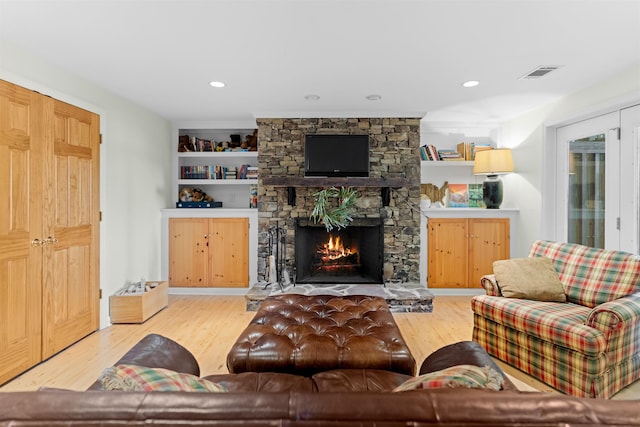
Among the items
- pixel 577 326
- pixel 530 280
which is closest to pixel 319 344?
pixel 577 326

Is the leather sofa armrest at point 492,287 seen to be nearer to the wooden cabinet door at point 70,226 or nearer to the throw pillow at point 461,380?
the throw pillow at point 461,380

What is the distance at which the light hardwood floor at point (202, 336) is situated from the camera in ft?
8.27

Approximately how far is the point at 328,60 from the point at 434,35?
813 millimetres

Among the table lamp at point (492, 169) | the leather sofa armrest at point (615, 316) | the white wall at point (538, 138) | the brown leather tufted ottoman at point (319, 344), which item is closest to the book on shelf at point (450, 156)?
the table lamp at point (492, 169)

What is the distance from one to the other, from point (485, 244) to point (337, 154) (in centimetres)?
222

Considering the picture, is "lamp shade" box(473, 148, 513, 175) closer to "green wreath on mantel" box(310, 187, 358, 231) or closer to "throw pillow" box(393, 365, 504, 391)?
"green wreath on mantel" box(310, 187, 358, 231)

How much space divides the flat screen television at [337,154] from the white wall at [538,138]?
6.42ft

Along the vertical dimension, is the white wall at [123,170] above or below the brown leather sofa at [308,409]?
above

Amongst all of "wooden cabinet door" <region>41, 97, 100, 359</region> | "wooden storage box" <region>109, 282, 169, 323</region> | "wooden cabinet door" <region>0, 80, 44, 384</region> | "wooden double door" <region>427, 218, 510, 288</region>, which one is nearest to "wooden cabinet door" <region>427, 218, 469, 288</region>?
"wooden double door" <region>427, 218, 510, 288</region>

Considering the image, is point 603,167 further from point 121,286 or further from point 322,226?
point 121,286

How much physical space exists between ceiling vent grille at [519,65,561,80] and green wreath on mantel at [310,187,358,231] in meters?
2.09

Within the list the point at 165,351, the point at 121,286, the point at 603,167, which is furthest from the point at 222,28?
the point at 603,167

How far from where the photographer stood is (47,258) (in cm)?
284

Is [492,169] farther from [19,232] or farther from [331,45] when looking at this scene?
[19,232]
